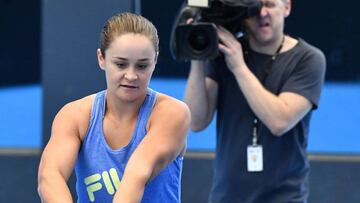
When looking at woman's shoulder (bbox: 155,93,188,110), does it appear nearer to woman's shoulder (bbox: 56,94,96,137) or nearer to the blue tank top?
the blue tank top

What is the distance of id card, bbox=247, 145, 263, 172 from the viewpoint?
10.0ft

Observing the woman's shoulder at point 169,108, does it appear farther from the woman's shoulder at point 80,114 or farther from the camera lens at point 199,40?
the camera lens at point 199,40

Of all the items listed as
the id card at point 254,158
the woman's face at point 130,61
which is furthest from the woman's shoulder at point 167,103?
the id card at point 254,158

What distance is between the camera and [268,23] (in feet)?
10.5

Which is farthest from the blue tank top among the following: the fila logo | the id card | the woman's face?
the id card

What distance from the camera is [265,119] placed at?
3088 millimetres

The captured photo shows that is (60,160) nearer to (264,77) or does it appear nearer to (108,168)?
(108,168)

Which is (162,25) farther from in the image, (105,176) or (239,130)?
(105,176)

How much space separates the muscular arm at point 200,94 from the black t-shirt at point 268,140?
36 mm

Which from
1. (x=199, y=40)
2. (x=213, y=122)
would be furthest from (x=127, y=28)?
(x=213, y=122)

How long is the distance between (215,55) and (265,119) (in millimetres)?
321

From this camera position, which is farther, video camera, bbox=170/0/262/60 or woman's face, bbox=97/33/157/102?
video camera, bbox=170/0/262/60

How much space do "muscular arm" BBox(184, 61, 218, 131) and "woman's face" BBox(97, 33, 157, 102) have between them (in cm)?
99

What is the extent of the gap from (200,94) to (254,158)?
339 mm
